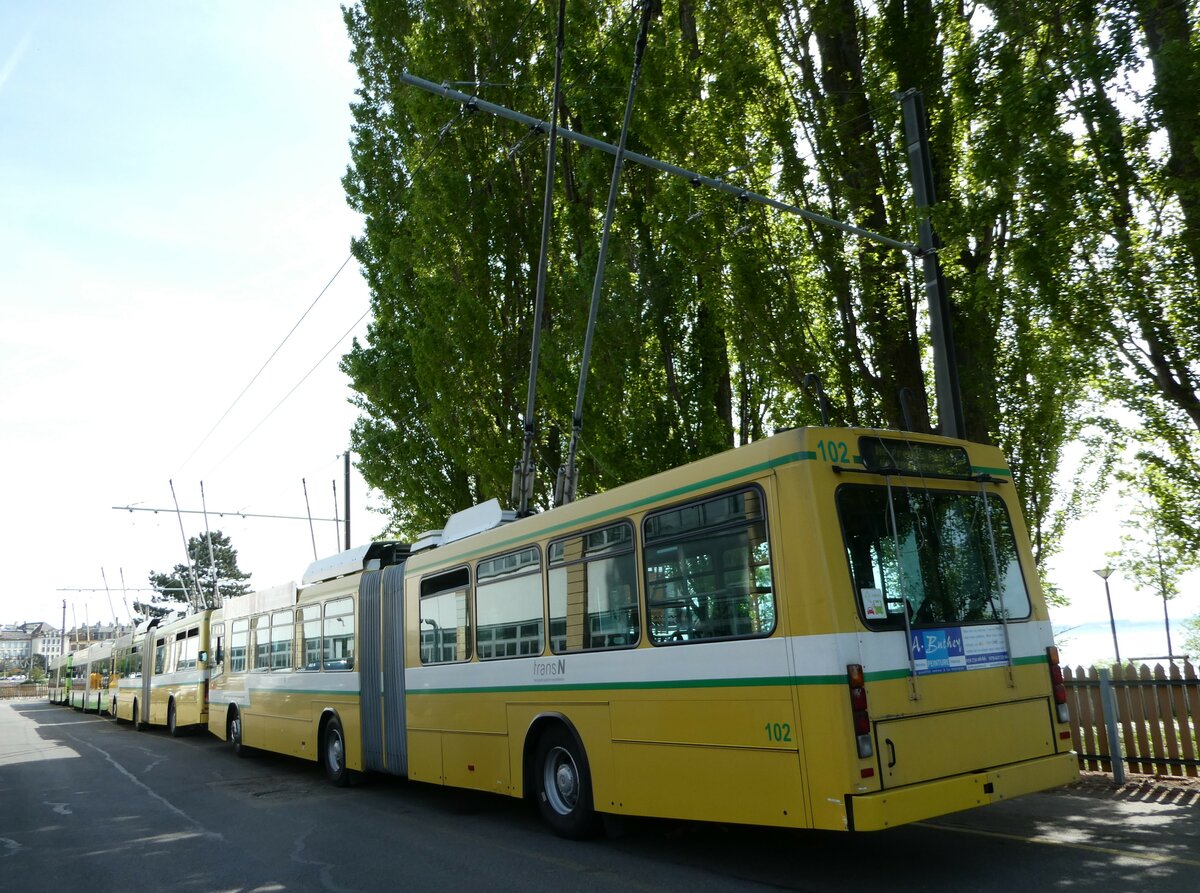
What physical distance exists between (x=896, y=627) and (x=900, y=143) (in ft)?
26.5

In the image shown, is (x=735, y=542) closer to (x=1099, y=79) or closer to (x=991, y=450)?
(x=991, y=450)

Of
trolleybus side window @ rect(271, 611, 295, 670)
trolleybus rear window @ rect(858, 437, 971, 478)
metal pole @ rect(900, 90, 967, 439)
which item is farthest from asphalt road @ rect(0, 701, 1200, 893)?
metal pole @ rect(900, 90, 967, 439)

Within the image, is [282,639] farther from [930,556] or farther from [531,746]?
[930,556]

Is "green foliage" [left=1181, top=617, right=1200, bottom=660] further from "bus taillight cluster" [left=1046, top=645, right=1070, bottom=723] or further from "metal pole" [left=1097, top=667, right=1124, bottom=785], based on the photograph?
"bus taillight cluster" [left=1046, top=645, right=1070, bottom=723]

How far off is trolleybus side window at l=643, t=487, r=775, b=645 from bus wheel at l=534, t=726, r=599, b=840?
66.5 inches

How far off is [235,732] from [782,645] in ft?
48.9

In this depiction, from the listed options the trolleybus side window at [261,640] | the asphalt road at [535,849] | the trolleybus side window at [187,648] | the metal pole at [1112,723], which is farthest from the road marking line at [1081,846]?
the trolleybus side window at [187,648]

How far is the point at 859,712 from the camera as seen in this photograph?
6090 mm

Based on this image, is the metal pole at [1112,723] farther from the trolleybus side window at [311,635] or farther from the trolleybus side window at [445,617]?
the trolleybus side window at [311,635]

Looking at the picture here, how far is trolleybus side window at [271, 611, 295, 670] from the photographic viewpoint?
15.6 metres

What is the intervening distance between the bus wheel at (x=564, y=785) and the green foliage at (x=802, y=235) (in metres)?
6.14

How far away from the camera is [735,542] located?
6.82 m

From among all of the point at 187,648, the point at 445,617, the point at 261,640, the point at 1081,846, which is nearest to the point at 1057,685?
the point at 1081,846

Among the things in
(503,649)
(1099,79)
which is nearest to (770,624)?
(503,649)
